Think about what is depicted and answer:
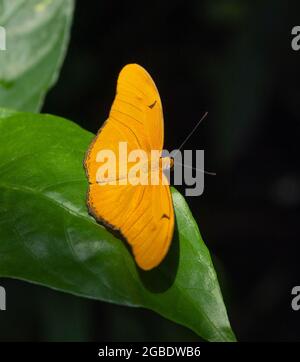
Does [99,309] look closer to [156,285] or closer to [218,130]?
[218,130]

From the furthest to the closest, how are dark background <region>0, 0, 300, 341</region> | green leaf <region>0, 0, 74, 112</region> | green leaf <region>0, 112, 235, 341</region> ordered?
dark background <region>0, 0, 300, 341</region>, green leaf <region>0, 0, 74, 112</region>, green leaf <region>0, 112, 235, 341</region>

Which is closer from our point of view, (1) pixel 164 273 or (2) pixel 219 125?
(1) pixel 164 273

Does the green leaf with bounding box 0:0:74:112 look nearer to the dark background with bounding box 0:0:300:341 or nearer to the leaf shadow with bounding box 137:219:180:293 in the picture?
the leaf shadow with bounding box 137:219:180:293
